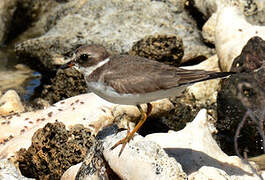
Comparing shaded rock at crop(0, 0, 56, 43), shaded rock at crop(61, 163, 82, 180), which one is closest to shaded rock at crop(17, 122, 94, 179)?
shaded rock at crop(61, 163, 82, 180)

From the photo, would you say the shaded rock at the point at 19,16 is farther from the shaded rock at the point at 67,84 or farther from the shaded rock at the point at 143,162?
the shaded rock at the point at 143,162

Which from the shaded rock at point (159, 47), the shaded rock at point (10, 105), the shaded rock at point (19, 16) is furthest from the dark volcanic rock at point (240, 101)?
the shaded rock at point (19, 16)

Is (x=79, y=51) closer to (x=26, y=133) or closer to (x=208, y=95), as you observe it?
(x=26, y=133)

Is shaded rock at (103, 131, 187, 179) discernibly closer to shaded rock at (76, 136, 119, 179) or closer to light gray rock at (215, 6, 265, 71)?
shaded rock at (76, 136, 119, 179)

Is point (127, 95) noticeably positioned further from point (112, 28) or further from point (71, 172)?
point (112, 28)

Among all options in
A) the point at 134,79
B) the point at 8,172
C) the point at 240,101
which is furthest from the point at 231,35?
the point at 8,172
